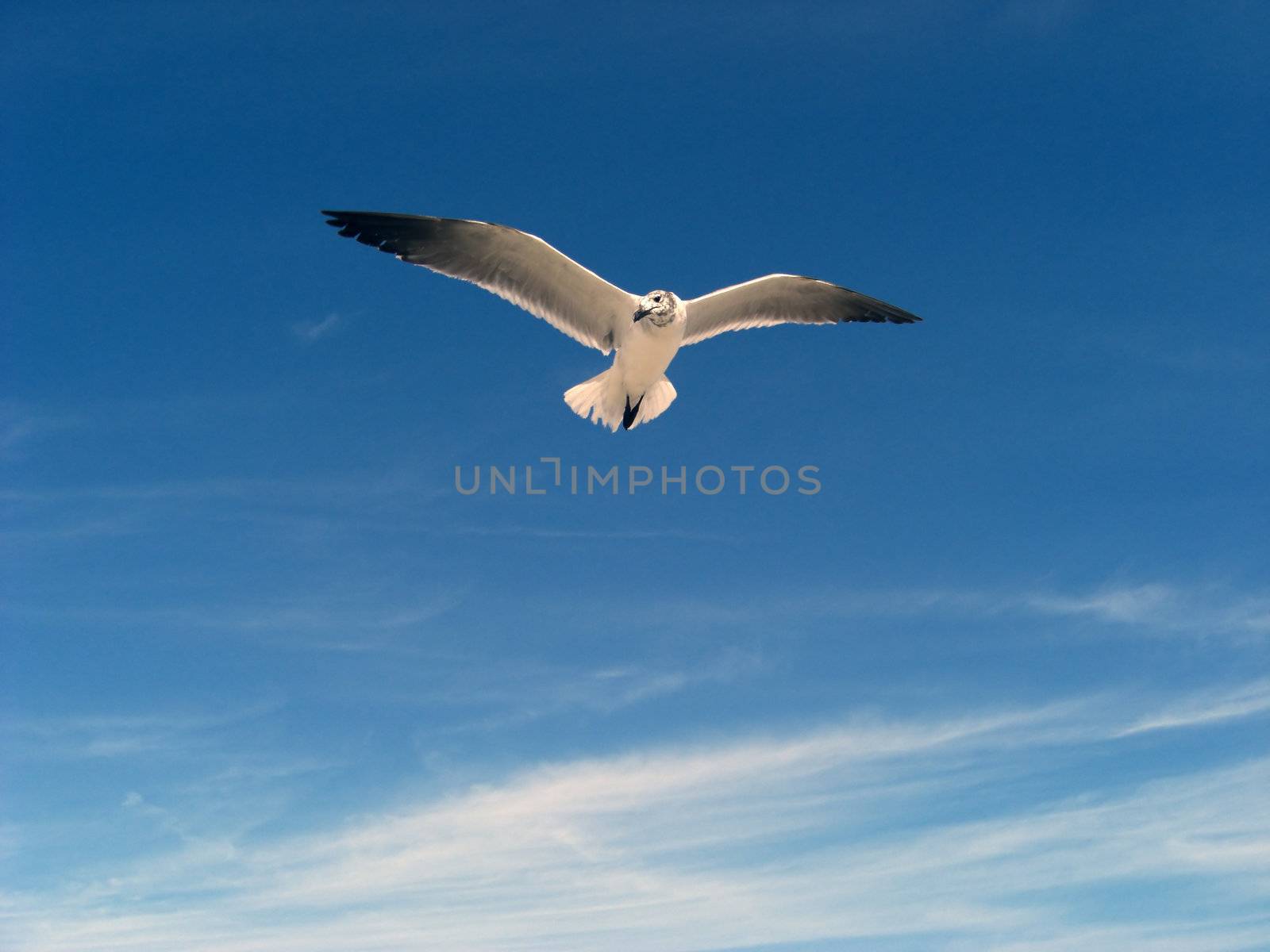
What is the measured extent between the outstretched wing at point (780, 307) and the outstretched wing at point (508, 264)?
1.14 m

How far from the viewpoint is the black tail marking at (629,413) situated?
505 inches

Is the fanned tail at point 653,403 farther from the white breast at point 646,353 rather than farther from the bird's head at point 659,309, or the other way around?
the bird's head at point 659,309

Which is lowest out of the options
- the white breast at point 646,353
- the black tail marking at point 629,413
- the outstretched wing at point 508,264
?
the black tail marking at point 629,413

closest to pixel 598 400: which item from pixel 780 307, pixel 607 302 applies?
pixel 607 302

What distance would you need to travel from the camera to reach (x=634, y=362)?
40.4ft

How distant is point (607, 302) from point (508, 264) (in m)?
1.21

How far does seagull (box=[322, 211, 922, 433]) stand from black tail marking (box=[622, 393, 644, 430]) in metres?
0.01

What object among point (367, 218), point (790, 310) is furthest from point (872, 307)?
point (367, 218)

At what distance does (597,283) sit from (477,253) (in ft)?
4.50

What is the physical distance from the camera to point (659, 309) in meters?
11.8

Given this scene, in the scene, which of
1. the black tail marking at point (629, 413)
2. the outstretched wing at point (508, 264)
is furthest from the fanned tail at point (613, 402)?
the outstretched wing at point (508, 264)

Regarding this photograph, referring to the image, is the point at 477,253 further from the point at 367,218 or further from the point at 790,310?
the point at 790,310

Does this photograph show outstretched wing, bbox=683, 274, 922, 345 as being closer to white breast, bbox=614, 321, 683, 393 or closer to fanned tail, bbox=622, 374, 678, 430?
white breast, bbox=614, 321, 683, 393

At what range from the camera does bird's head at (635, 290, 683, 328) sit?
1180 centimetres
